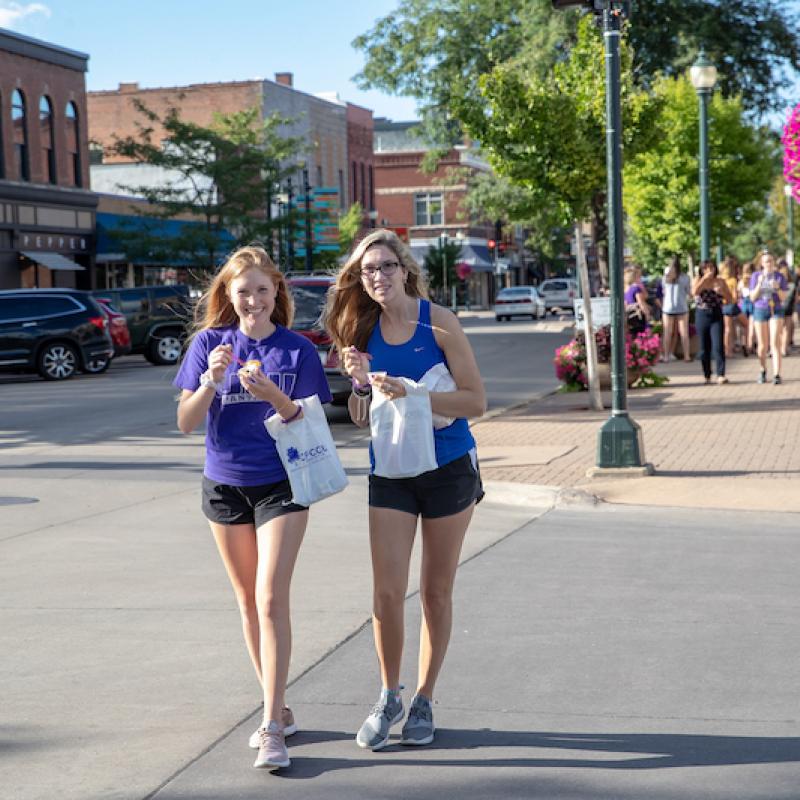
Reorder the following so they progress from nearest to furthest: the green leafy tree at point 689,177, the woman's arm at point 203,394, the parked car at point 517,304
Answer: the woman's arm at point 203,394 → the green leafy tree at point 689,177 → the parked car at point 517,304

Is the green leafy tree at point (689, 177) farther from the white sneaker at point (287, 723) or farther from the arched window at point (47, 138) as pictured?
the white sneaker at point (287, 723)

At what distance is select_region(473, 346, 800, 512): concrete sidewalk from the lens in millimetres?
11227

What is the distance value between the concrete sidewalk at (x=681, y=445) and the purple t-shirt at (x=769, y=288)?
1169mm

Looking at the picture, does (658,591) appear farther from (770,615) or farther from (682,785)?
(682,785)

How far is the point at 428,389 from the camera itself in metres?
5.05

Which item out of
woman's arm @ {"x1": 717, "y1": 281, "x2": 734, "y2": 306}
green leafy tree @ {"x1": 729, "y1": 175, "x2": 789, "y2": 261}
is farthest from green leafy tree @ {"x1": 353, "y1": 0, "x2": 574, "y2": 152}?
green leafy tree @ {"x1": 729, "y1": 175, "x2": 789, "y2": 261}

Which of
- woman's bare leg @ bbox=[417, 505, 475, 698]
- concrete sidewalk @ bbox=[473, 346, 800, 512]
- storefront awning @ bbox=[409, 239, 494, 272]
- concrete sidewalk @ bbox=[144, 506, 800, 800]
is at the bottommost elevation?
concrete sidewalk @ bbox=[144, 506, 800, 800]

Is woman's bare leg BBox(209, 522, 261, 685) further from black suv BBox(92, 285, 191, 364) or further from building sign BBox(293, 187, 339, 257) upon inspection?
building sign BBox(293, 187, 339, 257)

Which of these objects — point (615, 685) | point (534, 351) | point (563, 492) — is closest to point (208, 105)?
point (534, 351)

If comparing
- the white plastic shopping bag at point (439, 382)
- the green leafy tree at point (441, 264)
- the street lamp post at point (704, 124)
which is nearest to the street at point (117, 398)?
the street lamp post at point (704, 124)

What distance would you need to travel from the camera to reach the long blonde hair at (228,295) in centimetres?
511

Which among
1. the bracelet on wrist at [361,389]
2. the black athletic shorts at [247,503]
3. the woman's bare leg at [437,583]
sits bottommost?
the woman's bare leg at [437,583]

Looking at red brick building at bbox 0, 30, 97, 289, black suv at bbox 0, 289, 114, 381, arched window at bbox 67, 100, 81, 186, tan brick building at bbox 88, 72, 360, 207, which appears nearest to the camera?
black suv at bbox 0, 289, 114, 381

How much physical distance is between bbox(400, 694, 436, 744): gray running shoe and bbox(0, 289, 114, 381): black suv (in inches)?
905
